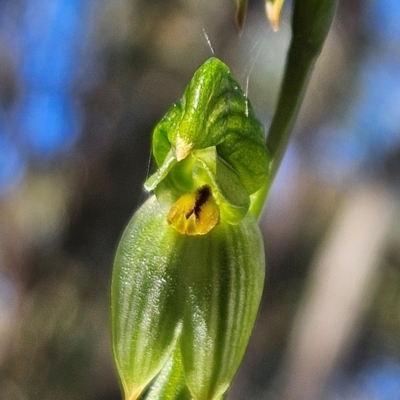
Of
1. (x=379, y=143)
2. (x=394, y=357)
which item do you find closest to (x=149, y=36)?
(x=379, y=143)

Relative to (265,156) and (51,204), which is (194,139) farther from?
(51,204)

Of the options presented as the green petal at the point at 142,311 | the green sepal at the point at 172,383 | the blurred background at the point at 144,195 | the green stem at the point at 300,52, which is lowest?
the blurred background at the point at 144,195

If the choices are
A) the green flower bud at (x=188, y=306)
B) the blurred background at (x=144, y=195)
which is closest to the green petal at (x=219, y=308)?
the green flower bud at (x=188, y=306)

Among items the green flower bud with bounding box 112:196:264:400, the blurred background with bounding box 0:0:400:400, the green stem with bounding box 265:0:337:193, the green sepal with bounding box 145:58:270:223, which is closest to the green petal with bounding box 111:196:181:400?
the green flower bud with bounding box 112:196:264:400

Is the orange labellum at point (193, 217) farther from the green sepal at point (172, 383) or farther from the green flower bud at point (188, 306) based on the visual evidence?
the green sepal at point (172, 383)

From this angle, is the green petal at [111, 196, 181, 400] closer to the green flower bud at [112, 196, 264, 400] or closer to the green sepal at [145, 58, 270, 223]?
the green flower bud at [112, 196, 264, 400]

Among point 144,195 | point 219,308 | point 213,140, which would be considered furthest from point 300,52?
point 144,195

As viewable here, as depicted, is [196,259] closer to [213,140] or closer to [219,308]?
[219,308]
